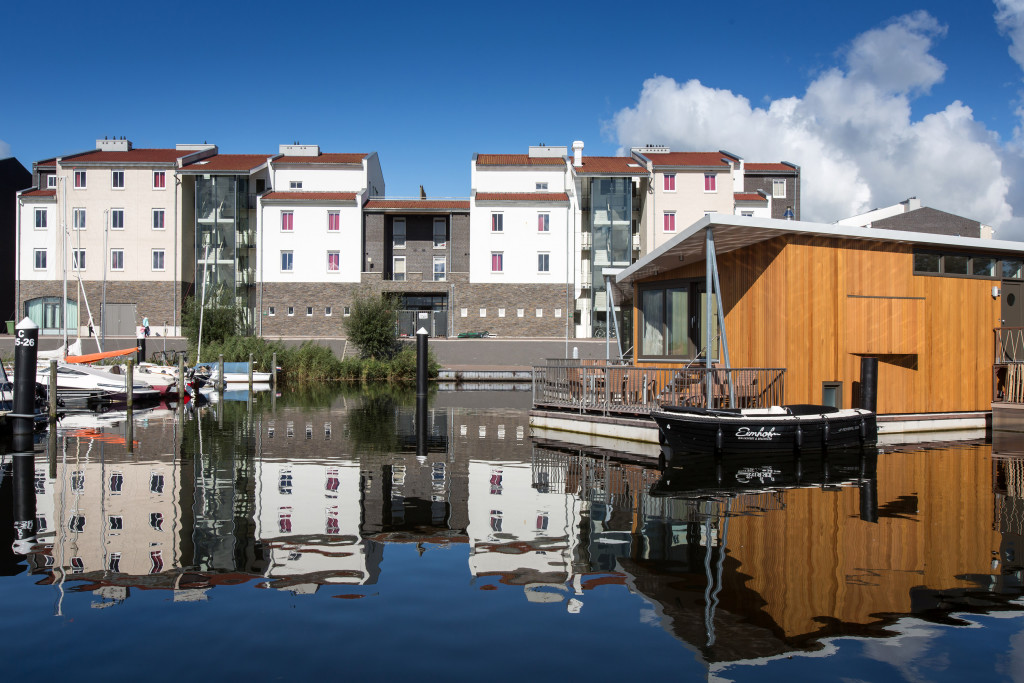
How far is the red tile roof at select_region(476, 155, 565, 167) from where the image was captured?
188 ft

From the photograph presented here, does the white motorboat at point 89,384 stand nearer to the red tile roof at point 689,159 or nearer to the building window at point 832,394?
the building window at point 832,394

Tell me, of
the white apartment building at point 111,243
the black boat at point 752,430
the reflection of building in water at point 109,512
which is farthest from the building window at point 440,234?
the black boat at point 752,430

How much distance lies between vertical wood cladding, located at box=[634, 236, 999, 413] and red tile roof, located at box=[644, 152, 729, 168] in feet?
119

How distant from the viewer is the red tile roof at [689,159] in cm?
5431

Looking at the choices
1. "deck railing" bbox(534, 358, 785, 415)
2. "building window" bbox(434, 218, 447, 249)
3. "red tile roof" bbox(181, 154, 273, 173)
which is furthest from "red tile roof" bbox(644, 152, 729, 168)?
"deck railing" bbox(534, 358, 785, 415)

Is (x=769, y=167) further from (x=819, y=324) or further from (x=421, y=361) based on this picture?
(x=819, y=324)

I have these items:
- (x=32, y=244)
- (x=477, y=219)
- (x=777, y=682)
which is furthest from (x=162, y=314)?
(x=777, y=682)

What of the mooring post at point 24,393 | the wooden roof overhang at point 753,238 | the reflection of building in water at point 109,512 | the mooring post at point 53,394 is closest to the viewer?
the reflection of building in water at point 109,512

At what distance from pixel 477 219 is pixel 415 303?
7.45 meters

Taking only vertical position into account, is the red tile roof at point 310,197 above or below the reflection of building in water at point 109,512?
above

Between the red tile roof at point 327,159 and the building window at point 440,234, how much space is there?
6.97 meters

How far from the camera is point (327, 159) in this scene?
192 feet

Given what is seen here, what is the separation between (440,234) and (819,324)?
1699 inches

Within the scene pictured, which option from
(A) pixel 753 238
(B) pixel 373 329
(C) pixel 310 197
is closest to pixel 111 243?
(C) pixel 310 197
